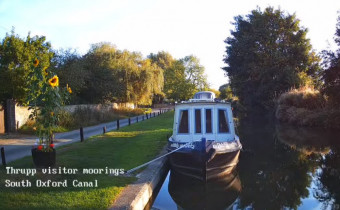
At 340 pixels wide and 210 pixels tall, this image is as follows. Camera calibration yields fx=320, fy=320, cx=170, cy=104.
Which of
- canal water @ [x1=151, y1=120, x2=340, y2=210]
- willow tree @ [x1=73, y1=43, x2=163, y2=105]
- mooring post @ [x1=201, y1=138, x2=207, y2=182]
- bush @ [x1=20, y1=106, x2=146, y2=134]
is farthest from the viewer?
willow tree @ [x1=73, y1=43, x2=163, y2=105]

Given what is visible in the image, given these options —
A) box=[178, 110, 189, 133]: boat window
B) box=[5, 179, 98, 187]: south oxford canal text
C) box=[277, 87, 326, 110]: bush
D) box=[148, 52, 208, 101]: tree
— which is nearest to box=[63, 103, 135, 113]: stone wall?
box=[178, 110, 189, 133]: boat window

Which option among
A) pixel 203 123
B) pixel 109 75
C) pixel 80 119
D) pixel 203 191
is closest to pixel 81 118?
pixel 80 119

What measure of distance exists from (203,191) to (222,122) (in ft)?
10.8

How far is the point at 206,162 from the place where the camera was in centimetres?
976

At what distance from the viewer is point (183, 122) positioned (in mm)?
12125

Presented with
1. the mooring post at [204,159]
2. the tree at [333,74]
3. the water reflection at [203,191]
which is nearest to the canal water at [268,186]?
the water reflection at [203,191]

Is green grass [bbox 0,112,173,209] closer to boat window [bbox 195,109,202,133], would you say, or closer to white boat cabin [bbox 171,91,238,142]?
white boat cabin [bbox 171,91,238,142]

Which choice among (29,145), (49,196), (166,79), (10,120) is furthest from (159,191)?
(166,79)

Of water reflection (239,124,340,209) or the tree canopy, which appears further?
the tree canopy

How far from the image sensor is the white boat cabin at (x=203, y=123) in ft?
38.4

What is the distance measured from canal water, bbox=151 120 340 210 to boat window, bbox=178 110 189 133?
167cm

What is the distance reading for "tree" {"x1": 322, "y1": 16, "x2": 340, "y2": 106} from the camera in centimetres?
2172

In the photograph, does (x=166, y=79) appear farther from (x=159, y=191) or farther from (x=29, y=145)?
(x=159, y=191)

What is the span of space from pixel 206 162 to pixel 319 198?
3307 mm
